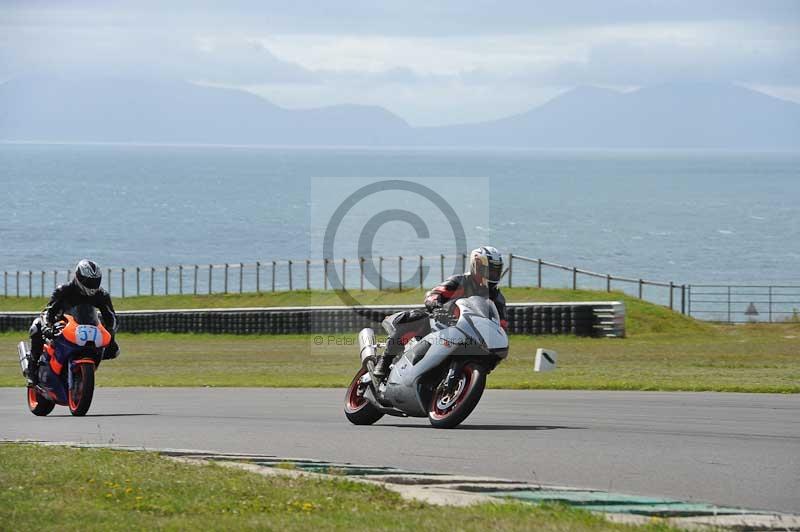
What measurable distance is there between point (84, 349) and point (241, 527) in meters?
8.31

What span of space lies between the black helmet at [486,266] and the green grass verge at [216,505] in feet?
12.0

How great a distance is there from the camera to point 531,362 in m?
27.4

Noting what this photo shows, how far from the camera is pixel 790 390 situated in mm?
18172

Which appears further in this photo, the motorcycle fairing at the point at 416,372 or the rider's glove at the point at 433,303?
the rider's glove at the point at 433,303

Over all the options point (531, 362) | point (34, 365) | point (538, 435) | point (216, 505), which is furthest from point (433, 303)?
point (531, 362)

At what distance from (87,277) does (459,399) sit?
528 cm

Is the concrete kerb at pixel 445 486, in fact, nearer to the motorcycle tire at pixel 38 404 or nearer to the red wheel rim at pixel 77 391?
the red wheel rim at pixel 77 391

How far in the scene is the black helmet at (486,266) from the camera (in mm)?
12883

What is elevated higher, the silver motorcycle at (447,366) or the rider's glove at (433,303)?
the rider's glove at (433,303)

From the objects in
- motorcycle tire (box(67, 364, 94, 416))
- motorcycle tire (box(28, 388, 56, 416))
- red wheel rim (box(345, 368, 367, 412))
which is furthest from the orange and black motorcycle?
red wheel rim (box(345, 368, 367, 412))

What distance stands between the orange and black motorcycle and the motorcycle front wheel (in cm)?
453

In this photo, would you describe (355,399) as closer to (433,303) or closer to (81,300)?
(433,303)

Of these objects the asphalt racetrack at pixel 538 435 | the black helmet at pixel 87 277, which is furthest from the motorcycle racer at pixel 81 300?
the asphalt racetrack at pixel 538 435

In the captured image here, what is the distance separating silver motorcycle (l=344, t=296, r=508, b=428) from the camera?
12.6 meters
